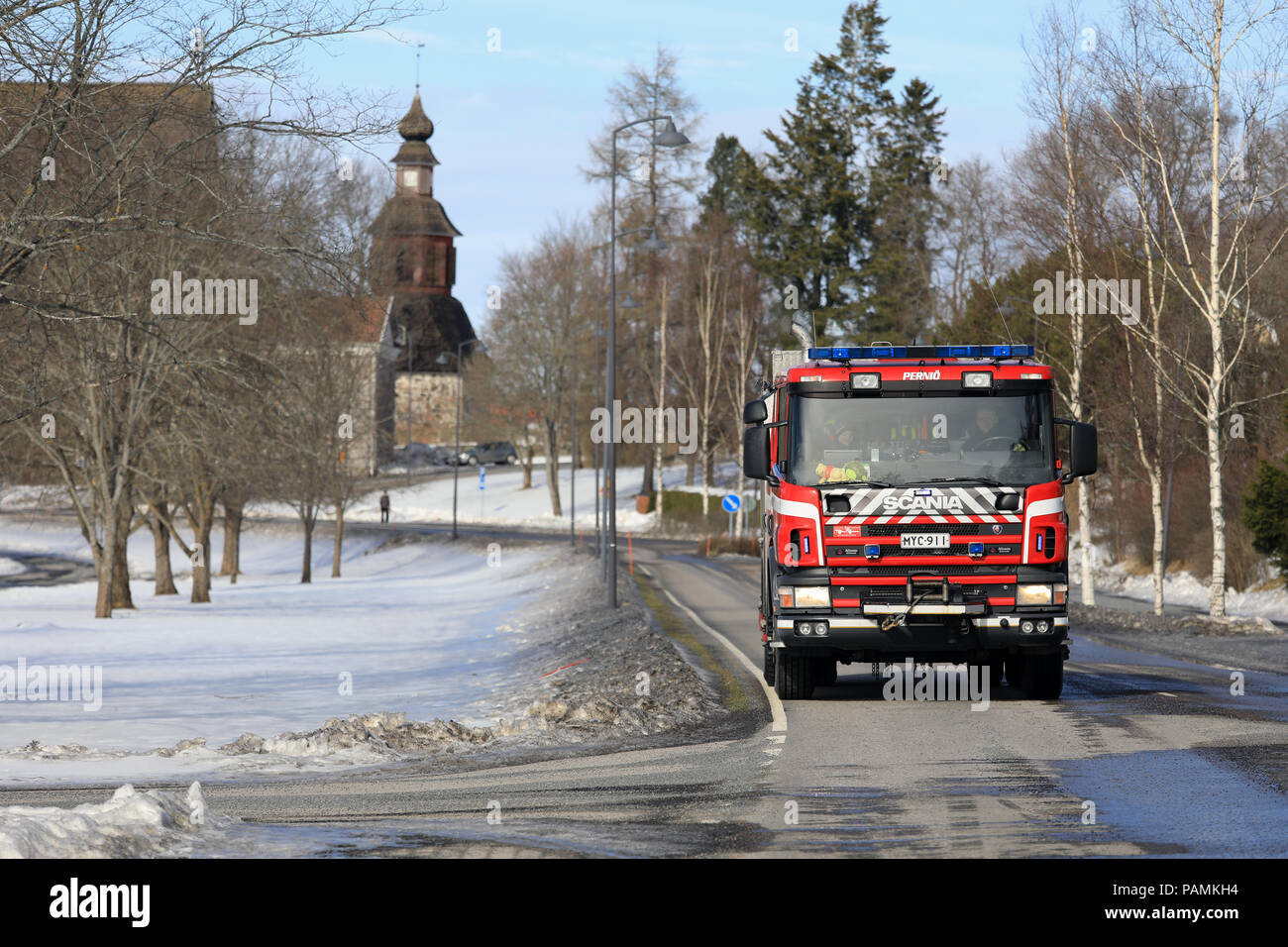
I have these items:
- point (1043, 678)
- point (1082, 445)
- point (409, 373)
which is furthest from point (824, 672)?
point (409, 373)

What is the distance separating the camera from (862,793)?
9.20 meters

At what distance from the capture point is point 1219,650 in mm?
20844

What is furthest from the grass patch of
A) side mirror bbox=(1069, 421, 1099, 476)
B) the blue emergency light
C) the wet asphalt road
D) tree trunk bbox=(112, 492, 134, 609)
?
tree trunk bbox=(112, 492, 134, 609)

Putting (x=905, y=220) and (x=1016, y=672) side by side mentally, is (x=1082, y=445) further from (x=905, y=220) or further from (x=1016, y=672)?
(x=905, y=220)

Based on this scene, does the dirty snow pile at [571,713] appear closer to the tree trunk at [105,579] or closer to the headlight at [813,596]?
the headlight at [813,596]

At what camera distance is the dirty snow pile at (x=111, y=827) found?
258 inches

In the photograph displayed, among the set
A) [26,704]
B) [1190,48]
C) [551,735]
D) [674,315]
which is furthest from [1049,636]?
[674,315]

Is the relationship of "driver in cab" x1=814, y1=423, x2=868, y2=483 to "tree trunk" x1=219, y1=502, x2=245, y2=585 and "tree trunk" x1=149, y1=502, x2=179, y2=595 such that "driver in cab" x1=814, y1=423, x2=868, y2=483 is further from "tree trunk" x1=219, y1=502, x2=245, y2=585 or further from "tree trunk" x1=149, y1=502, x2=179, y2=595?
"tree trunk" x1=219, y1=502, x2=245, y2=585

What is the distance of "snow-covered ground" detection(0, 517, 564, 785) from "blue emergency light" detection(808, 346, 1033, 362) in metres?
4.99

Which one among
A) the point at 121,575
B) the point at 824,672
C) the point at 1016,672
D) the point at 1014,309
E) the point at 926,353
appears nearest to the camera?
the point at 926,353

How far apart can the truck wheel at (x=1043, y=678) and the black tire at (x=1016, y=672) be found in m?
0.13

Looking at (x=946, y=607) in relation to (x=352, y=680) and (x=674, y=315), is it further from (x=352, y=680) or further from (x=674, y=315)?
(x=674, y=315)

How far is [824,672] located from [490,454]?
87.1 meters

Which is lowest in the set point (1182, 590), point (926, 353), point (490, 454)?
point (1182, 590)
